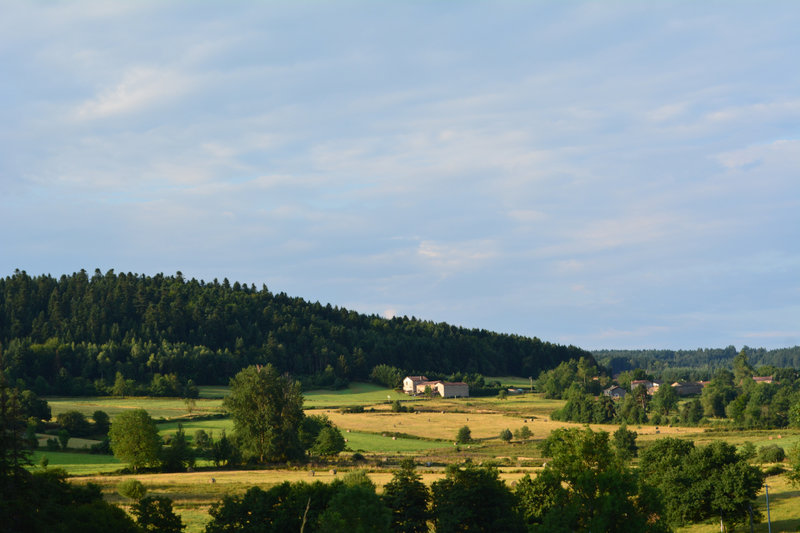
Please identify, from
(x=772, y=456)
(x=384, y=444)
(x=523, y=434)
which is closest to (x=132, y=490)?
(x=384, y=444)

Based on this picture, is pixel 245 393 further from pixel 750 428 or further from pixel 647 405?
pixel 647 405

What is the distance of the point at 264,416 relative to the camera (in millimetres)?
91000

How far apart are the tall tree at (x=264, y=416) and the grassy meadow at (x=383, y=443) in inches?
215

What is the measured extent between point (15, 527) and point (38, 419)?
300ft

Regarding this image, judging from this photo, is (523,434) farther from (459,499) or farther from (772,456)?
(459,499)

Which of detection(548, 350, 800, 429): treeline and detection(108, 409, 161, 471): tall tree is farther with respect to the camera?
detection(548, 350, 800, 429): treeline

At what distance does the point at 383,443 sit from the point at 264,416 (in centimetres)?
3211

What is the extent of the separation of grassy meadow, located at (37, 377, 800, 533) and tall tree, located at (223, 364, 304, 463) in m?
5.46

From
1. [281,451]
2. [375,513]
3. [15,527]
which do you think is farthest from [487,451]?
[15,527]

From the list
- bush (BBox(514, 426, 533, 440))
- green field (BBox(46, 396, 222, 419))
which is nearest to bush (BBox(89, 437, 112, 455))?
green field (BBox(46, 396, 222, 419))

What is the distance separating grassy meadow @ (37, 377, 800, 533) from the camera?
65.3 meters

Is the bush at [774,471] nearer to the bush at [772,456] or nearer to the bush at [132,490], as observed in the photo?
the bush at [772,456]

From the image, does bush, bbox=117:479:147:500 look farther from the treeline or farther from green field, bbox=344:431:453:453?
the treeline

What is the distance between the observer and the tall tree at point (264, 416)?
89875 mm
